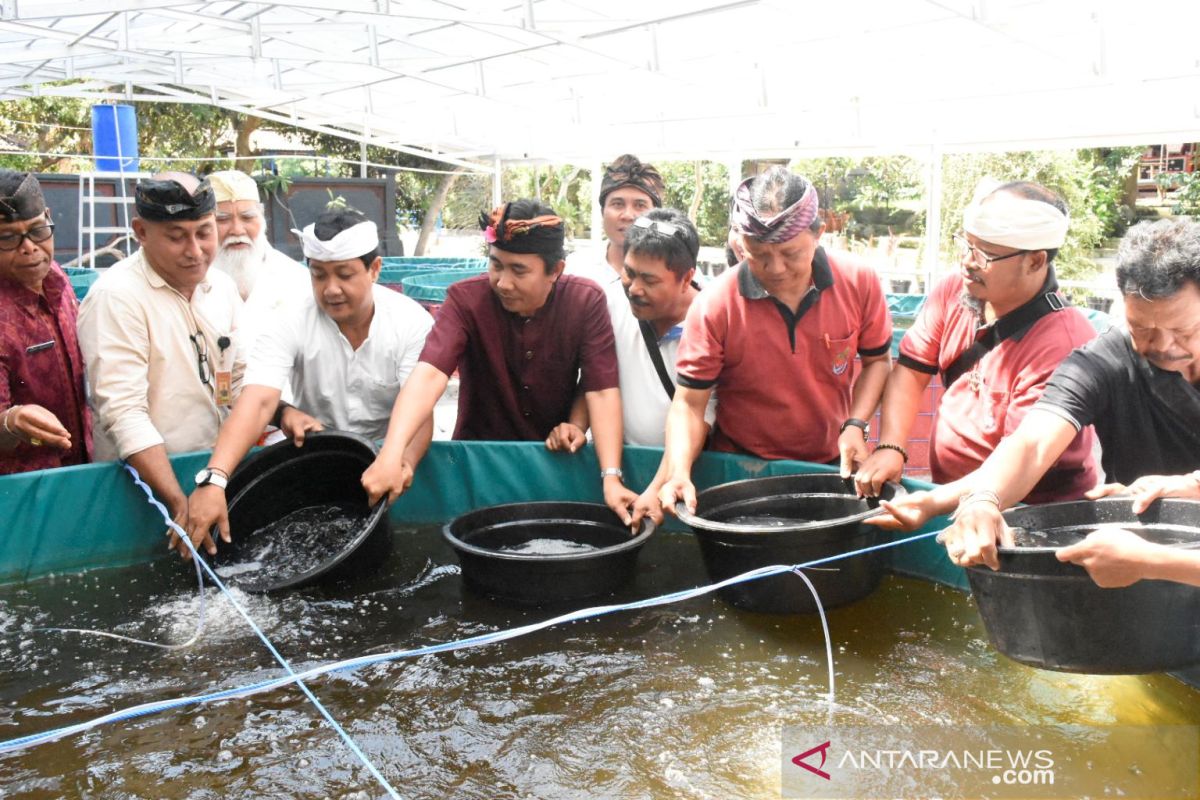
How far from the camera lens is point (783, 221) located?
241 centimetres

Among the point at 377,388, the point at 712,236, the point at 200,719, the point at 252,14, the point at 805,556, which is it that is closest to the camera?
the point at 200,719

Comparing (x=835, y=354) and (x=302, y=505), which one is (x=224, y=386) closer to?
(x=302, y=505)

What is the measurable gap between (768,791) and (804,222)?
4.43ft

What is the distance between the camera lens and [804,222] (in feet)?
7.95

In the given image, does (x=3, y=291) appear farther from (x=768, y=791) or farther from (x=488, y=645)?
(x=768, y=791)

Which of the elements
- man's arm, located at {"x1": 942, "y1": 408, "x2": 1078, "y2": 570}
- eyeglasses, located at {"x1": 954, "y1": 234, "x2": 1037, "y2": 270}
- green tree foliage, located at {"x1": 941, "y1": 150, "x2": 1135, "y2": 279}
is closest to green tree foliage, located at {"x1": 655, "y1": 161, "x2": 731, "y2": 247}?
green tree foliage, located at {"x1": 941, "y1": 150, "x2": 1135, "y2": 279}

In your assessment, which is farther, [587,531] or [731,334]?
[587,531]

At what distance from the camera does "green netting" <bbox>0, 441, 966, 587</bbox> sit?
2836 mm

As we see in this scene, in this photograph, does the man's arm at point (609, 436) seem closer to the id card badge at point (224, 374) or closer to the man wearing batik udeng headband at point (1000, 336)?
the man wearing batik udeng headband at point (1000, 336)

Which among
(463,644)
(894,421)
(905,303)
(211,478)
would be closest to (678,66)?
(905,303)

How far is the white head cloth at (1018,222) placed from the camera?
2189 millimetres

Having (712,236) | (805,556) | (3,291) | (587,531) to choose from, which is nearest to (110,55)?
(3,291)

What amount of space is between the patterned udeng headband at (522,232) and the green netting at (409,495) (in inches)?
27.4

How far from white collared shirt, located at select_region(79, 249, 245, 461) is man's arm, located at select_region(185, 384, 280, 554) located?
222 millimetres
